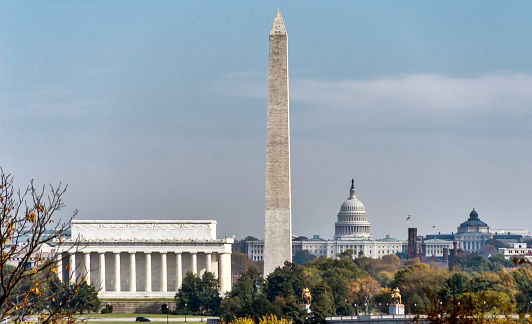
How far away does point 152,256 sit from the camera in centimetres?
12512

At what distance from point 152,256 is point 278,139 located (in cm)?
2468

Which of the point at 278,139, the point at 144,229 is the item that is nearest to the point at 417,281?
the point at 278,139

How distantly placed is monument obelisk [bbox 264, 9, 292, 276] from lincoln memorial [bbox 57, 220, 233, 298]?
16.9 m

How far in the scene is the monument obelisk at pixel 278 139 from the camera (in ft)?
347

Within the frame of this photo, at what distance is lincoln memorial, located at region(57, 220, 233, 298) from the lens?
405 ft

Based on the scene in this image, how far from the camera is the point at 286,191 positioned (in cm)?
10688

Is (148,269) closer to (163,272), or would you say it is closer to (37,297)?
(163,272)

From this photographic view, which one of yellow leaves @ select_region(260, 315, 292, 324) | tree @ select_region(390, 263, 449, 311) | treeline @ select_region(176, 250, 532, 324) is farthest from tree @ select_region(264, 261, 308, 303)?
yellow leaves @ select_region(260, 315, 292, 324)

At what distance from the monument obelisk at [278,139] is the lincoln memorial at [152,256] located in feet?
55.4

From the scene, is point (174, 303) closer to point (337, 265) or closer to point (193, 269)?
point (193, 269)

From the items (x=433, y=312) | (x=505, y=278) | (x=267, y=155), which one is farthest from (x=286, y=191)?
(x=433, y=312)

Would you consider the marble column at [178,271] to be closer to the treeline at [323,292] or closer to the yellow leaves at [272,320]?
the treeline at [323,292]

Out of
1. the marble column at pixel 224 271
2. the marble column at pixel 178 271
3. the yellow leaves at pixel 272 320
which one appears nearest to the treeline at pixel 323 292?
the yellow leaves at pixel 272 320

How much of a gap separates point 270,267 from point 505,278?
22688mm
